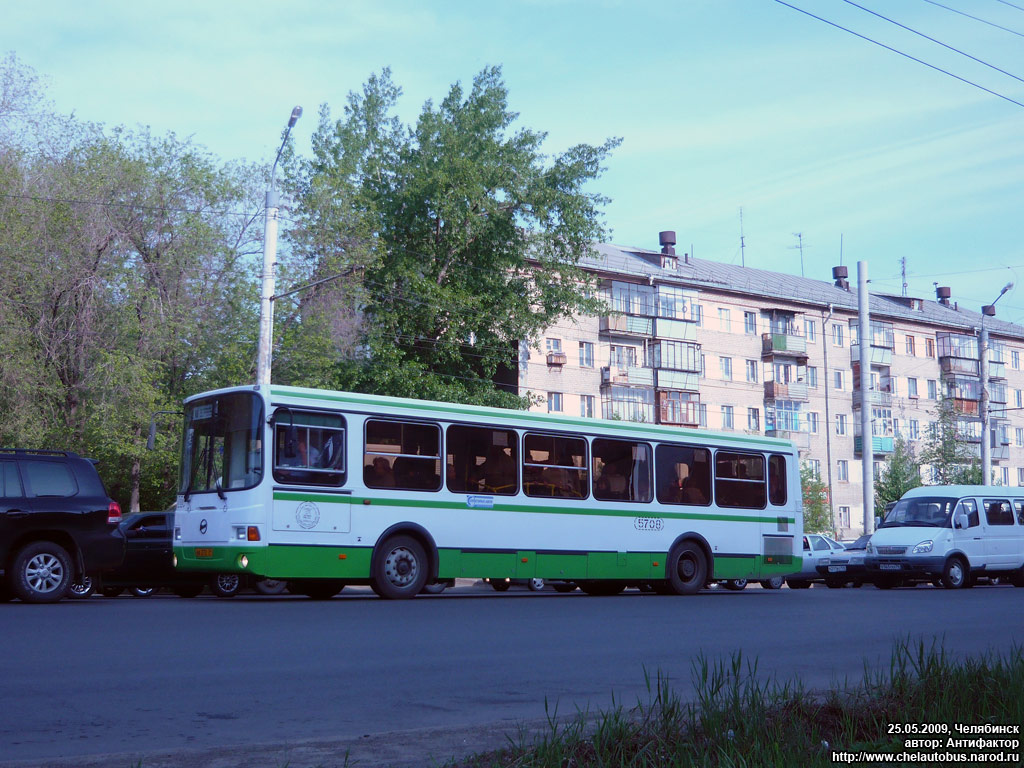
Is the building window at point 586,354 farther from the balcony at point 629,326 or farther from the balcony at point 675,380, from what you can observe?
the balcony at point 675,380

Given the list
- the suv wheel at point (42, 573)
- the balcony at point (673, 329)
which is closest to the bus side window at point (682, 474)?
the suv wheel at point (42, 573)

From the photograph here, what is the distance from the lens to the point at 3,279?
3222 cm

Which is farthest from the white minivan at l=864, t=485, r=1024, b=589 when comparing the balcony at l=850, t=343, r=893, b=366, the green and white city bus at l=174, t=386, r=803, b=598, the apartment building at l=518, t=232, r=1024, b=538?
the balcony at l=850, t=343, r=893, b=366

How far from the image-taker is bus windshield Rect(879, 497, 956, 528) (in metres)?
28.5

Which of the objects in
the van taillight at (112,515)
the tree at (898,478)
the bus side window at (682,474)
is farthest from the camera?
the tree at (898,478)

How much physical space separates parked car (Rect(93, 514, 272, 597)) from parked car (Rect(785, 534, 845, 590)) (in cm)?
1671

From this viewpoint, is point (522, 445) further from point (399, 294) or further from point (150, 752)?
point (399, 294)

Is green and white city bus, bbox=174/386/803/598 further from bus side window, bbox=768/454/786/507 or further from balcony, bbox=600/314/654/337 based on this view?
balcony, bbox=600/314/654/337

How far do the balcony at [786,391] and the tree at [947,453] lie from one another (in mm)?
10960

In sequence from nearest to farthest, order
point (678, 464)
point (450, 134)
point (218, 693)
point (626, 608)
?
point (218, 693)
point (626, 608)
point (678, 464)
point (450, 134)

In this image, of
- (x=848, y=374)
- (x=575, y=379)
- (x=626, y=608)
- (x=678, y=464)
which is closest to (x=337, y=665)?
(x=626, y=608)

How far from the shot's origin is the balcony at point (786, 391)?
7675 centimetres

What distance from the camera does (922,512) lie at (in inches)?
1135

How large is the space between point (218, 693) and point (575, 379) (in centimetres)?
6076
